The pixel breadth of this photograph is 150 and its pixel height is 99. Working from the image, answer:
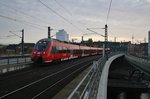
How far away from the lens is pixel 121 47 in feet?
491

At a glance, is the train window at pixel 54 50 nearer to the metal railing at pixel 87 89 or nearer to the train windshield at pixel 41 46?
the train windshield at pixel 41 46

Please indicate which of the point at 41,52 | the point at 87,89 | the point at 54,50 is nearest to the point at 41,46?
the point at 41,52

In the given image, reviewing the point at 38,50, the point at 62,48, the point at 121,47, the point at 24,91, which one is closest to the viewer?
the point at 24,91

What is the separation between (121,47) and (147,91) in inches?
4337

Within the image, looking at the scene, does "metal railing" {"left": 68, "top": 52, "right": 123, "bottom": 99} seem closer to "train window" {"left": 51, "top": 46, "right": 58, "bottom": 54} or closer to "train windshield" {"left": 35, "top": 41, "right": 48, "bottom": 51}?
"train windshield" {"left": 35, "top": 41, "right": 48, "bottom": 51}

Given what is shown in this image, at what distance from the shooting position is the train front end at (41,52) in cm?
3222

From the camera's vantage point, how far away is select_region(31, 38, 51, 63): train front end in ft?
106

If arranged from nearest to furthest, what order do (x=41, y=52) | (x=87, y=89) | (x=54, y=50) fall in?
(x=87, y=89) < (x=41, y=52) < (x=54, y=50)

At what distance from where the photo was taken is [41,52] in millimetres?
32500

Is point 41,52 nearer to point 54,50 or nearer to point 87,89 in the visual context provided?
point 54,50

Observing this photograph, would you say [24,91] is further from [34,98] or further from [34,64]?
[34,64]

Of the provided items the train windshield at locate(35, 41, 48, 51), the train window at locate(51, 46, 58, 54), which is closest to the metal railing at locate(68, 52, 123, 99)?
the train windshield at locate(35, 41, 48, 51)

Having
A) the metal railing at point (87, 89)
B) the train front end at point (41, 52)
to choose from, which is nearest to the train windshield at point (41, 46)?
the train front end at point (41, 52)

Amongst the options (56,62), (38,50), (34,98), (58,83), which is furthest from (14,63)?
(34,98)
